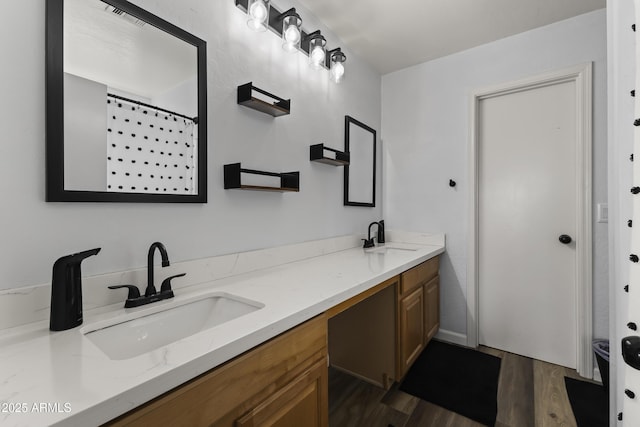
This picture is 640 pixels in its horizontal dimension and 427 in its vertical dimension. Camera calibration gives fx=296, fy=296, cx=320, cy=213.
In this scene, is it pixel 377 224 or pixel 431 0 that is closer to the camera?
pixel 431 0

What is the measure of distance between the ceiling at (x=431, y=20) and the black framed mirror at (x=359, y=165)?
64 centimetres

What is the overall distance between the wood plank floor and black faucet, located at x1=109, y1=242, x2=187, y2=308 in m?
1.14

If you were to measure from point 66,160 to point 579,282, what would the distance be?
9.49 ft

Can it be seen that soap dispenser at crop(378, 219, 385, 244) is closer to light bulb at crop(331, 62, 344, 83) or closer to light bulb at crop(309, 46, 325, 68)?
light bulb at crop(331, 62, 344, 83)

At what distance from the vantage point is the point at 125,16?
111 centimetres

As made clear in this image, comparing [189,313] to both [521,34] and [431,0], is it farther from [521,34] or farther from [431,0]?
[521,34]

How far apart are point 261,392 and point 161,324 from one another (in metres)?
0.44

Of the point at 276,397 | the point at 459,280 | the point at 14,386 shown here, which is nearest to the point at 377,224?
the point at 459,280

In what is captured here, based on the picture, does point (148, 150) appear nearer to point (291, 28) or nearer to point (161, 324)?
point (161, 324)

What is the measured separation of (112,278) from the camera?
1054 mm

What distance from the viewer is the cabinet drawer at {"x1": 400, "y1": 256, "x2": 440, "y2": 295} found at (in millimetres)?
1824

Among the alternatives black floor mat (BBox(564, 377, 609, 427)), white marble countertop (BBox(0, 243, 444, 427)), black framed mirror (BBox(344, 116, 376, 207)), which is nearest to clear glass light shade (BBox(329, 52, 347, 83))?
black framed mirror (BBox(344, 116, 376, 207))

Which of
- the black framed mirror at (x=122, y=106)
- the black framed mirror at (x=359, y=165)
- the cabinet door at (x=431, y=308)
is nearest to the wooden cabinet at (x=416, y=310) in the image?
the cabinet door at (x=431, y=308)

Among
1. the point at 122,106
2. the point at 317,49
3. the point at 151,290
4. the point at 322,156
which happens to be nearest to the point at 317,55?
the point at 317,49
